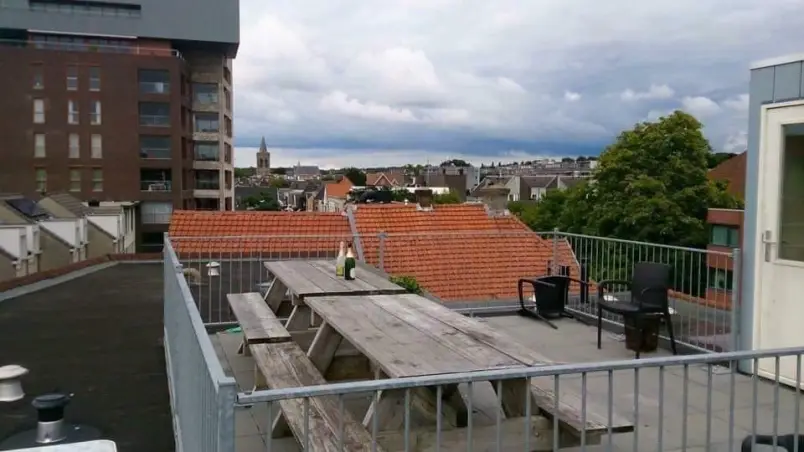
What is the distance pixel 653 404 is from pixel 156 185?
48.4 m

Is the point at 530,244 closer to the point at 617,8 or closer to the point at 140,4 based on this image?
the point at 617,8

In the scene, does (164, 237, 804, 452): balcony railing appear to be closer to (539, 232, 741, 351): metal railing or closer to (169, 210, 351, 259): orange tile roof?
(539, 232, 741, 351): metal railing

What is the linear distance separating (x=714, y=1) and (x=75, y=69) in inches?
1848

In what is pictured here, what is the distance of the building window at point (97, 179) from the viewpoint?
4803 cm

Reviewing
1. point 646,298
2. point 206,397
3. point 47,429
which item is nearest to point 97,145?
point 47,429

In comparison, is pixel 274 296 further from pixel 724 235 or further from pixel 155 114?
pixel 155 114

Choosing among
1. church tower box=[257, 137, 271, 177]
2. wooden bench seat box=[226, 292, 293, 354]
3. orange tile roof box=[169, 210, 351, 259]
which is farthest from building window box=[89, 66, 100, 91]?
church tower box=[257, 137, 271, 177]

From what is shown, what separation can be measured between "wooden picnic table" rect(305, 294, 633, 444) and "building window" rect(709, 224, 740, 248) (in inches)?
1110

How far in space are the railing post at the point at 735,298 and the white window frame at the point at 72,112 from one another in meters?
49.4

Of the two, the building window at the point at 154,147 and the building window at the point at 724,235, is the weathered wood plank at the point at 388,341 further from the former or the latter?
the building window at the point at 154,147

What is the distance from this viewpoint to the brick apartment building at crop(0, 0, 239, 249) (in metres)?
47.4

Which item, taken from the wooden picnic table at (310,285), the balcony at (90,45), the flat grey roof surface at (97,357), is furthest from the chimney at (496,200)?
the balcony at (90,45)

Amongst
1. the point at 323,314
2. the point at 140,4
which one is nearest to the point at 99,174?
the point at 140,4

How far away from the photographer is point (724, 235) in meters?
30.3
